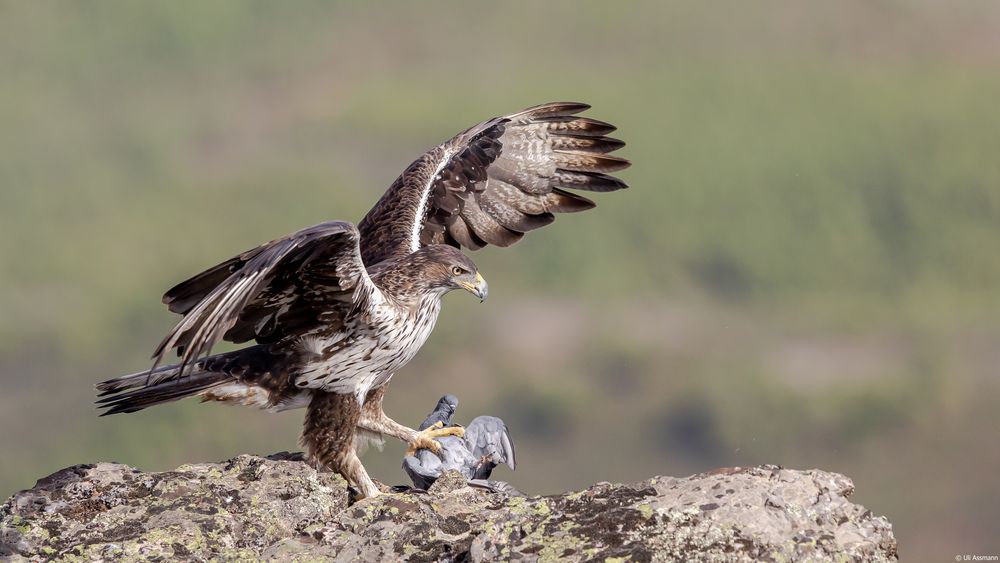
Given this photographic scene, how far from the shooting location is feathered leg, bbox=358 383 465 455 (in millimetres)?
7707

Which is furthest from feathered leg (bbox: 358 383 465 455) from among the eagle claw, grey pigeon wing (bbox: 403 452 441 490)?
grey pigeon wing (bbox: 403 452 441 490)

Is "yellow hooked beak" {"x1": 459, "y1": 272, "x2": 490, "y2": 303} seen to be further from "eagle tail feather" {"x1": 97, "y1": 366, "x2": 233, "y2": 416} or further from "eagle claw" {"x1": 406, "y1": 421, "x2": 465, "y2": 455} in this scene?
"eagle tail feather" {"x1": 97, "y1": 366, "x2": 233, "y2": 416}

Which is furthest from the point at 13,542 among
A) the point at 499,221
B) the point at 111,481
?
the point at 499,221

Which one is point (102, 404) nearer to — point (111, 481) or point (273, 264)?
point (111, 481)

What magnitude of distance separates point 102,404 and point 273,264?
1.79 metres

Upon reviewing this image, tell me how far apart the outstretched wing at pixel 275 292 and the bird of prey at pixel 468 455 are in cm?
102

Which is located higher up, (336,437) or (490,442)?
(490,442)

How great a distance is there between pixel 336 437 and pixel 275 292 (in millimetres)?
989

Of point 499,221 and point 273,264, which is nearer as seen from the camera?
point 273,264

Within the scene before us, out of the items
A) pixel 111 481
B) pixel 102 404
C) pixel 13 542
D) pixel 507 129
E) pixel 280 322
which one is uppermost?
pixel 507 129

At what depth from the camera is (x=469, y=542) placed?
576 cm

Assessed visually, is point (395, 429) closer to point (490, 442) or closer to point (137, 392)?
point (490, 442)

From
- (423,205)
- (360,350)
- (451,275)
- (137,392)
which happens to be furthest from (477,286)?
(137,392)

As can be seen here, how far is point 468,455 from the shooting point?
771 centimetres
